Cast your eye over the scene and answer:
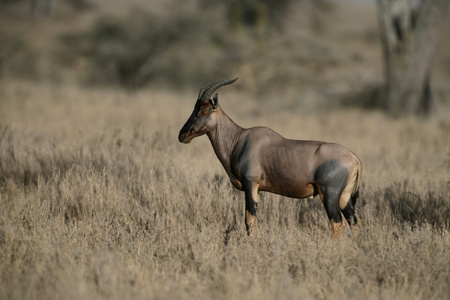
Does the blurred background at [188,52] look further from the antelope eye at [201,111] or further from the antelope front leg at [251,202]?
the antelope front leg at [251,202]

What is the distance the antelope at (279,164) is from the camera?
4.22 m

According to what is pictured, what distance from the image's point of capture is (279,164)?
4.41 m

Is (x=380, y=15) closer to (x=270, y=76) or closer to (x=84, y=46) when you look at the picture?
(x=270, y=76)

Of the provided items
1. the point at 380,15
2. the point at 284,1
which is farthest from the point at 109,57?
the point at 380,15

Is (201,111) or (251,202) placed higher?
(201,111)

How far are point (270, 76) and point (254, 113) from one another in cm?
687

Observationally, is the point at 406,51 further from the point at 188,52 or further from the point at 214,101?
the point at 188,52

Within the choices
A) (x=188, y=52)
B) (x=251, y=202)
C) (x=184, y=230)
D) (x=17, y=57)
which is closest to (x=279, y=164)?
(x=251, y=202)

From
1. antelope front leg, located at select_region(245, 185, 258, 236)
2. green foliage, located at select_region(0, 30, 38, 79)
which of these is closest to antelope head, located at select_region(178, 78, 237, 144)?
antelope front leg, located at select_region(245, 185, 258, 236)

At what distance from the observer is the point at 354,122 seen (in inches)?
483

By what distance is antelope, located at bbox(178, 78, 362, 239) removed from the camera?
4223mm

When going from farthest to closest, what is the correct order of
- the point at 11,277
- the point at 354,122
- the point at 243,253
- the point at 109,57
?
the point at 109,57, the point at 354,122, the point at 243,253, the point at 11,277

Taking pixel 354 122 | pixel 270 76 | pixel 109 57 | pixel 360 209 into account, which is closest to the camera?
pixel 360 209

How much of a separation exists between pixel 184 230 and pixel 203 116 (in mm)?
1219
